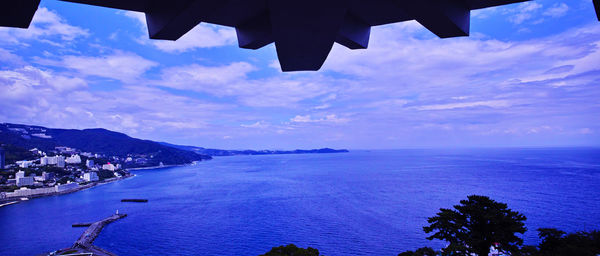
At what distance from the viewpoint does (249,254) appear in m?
26.7

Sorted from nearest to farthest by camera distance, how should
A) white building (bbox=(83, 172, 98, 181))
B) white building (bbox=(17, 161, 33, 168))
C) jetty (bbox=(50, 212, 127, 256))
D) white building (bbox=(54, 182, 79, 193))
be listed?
1. jetty (bbox=(50, 212, 127, 256))
2. white building (bbox=(54, 182, 79, 193))
3. white building (bbox=(83, 172, 98, 181))
4. white building (bbox=(17, 161, 33, 168))

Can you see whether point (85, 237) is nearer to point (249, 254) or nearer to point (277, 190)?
point (249, 254)

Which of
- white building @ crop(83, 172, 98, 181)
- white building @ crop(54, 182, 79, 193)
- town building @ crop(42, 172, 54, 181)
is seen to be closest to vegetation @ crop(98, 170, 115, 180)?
white building @ crop(83, 172, 98, 181)

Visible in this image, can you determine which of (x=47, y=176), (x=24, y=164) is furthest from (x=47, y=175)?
(x=24, y=164)

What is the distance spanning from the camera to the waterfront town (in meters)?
59.6

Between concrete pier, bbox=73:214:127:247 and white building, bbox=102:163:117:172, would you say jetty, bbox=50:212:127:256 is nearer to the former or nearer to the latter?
concrete pier, bbox=73:214:127:247

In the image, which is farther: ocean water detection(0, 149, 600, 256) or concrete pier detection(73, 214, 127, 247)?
concrete pier detection(73, 214, 127, 247)

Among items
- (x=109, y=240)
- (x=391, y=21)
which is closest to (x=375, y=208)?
(x=109, y=240)

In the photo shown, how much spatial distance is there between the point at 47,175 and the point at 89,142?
95.3m

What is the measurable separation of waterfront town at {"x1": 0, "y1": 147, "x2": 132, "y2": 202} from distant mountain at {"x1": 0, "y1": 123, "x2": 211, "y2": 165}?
109 feet

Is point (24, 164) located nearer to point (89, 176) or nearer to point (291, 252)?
point (89, 176)

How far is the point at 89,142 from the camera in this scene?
154 metres

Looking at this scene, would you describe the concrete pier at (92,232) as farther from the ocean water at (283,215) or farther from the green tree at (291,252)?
the green tree at (291,252)

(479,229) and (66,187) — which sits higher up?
(479,229)
